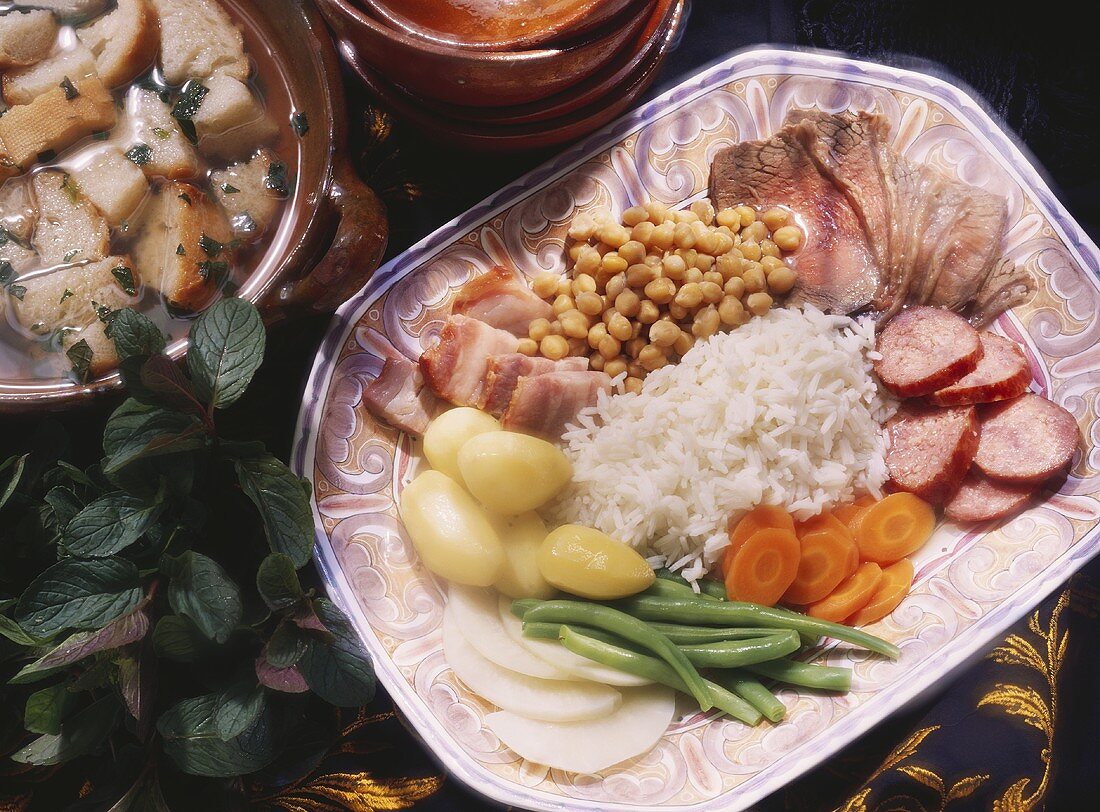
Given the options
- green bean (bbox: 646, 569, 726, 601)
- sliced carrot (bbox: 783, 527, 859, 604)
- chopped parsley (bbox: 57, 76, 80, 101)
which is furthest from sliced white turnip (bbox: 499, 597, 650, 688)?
chopped parsley (bbox: 57, 76, 80, 101)

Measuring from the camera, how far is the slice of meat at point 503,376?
97.3 inches

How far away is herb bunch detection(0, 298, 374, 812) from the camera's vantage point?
6.12 ft

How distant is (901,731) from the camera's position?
238 cm

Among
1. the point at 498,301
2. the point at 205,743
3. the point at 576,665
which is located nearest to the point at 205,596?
the point at 205,743

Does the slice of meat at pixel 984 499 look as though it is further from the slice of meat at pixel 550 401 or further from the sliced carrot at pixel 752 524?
the slice of meat at pixel 550 401

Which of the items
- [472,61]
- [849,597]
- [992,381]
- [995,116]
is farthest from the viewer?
[995,116]

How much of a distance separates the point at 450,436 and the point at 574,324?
1.67 feet

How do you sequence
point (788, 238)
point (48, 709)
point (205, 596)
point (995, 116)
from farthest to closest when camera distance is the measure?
point (995, 116) < point (788, 238) < point (48, 709) < point (205, 596)

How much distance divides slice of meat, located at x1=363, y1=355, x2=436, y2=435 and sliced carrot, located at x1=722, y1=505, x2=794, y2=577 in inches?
35.5

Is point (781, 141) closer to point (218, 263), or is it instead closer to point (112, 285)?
point (218, 263)

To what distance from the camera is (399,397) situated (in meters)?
2.45

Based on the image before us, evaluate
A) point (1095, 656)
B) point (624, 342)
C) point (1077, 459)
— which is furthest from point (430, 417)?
point (1095, 656)

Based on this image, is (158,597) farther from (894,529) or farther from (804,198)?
(804,198)

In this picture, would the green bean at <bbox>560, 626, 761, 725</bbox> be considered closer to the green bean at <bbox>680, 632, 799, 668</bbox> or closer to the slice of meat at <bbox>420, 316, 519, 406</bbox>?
the green bean at <bbox>680, 632, 799, 668</bbox>
